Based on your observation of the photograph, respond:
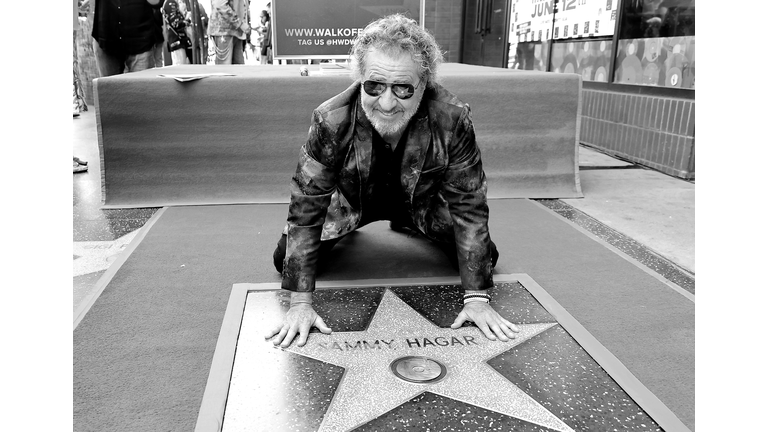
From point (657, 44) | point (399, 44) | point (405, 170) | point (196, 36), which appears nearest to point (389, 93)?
point (399, 44)

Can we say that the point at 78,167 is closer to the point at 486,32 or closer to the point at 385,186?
the point at 385,186

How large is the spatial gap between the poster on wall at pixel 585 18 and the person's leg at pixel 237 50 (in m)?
3.78

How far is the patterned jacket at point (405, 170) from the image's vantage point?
1994mm

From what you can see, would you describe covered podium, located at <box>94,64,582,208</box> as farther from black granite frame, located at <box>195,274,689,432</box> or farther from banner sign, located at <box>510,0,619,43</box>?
banner sign, located at <box>510,0,619,43</box>

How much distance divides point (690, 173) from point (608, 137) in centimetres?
128

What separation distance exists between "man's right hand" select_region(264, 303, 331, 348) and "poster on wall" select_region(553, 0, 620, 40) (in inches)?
189

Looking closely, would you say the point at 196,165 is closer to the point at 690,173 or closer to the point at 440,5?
the point at 690,173

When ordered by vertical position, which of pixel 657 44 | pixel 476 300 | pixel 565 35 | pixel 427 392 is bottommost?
pixel 427 392

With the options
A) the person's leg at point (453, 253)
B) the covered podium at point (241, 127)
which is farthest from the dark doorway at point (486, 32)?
the person's leg at point (453, 253)

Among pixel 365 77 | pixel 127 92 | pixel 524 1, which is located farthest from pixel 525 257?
pixel 524 1

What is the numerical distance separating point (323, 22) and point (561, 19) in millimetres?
3146

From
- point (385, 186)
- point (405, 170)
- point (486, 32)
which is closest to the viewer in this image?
point (405, 170)

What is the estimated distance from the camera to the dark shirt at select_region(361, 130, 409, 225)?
6.93 feet

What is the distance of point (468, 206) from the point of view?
6.82ft
